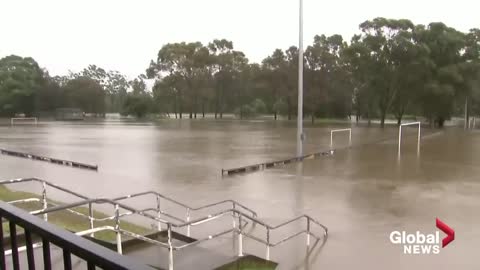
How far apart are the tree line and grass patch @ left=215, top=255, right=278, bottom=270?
3685 centimetres

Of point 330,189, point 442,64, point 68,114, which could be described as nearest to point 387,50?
point 442,64

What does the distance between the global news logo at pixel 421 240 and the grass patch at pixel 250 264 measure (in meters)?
2.17

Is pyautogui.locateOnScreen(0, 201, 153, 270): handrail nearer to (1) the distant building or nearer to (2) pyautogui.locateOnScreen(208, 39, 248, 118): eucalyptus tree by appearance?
(2) pyautogui.locateOnScreen(208, 39, 248, 118): eucalyptus tree

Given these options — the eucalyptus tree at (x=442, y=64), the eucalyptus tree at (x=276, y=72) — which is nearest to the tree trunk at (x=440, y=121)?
the eucalyptus tree at (x=442, y=64)

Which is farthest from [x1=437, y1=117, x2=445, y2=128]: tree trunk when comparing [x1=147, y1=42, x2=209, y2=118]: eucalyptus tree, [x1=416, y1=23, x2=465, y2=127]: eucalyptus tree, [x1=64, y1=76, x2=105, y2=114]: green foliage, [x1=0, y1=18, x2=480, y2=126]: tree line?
[x1=64, y1=76, x2=105, y2=114]: green foliage

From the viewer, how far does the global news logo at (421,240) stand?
6316mm

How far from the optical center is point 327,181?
1226 cm

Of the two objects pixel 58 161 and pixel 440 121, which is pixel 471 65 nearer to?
pixel 440 121

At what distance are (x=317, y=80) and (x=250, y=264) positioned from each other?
Result: 4372 cm

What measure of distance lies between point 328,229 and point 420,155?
13.5m

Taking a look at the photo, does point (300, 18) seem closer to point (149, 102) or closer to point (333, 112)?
point (333, 112)

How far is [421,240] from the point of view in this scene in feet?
22.2

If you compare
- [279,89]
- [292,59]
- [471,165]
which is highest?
[292,59]

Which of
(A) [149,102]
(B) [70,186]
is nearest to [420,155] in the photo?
(B) [70,186]
